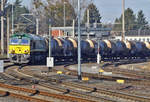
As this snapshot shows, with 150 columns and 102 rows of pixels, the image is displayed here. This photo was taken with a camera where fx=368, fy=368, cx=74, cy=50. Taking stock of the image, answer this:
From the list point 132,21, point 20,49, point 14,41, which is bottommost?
point 20,49

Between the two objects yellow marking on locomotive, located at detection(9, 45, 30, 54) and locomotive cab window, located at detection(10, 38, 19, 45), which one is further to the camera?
locomotive cab window, located at detection(10, 38, 19, 45)

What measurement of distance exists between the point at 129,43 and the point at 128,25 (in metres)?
77.9

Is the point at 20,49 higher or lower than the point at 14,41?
lower

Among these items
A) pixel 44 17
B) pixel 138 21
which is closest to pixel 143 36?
pixel 44 17

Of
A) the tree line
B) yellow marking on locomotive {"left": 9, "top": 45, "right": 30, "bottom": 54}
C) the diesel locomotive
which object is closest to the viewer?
yellow marking on locomotive {"left": 9, "top": 45, "right": 30, "bottom": 54}

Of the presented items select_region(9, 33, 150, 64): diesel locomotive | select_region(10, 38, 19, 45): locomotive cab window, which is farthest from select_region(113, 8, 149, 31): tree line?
select_region(10, 38, 19, 45): locomotive cab window

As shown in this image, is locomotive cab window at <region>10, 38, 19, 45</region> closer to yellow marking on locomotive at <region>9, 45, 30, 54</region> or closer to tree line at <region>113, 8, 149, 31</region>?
yellow marking on locomotive at <region>9, 45, 30, 54</region>

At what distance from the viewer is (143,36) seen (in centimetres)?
9931

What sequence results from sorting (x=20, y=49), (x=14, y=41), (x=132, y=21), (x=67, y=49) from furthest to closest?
(x=132, y=21) < (x=67, y=49) < (x=14, y=41) < (x=20, y=49)

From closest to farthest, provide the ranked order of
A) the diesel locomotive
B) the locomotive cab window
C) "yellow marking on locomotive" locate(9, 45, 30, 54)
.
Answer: "yellow marking on locomotive" locate(9, 45, 30, 54) < the diesel locomotive < the locomotive cab window

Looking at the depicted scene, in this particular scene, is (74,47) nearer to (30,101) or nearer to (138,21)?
(30,101)

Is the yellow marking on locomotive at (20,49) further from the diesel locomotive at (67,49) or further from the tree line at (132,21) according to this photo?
the tree line at (132,21)

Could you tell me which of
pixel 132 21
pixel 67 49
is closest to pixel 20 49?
pixel 67 49

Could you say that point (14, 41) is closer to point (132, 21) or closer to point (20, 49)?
point (20, 49)
